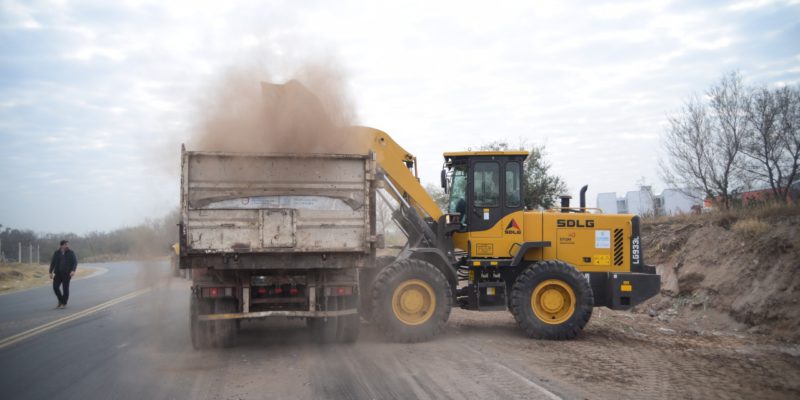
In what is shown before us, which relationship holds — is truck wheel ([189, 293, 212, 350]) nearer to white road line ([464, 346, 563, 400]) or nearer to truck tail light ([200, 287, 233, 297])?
truck tail light ([200, 287, 233, 297])

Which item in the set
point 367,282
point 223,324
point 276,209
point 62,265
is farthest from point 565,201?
point 62,265

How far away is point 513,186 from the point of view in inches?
444

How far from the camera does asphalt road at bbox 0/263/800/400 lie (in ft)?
22.5

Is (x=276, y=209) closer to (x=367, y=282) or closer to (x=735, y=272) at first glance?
(x=367, y=282)

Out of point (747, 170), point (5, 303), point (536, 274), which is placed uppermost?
point (747, 170)

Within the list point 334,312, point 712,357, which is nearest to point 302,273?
point 334,312

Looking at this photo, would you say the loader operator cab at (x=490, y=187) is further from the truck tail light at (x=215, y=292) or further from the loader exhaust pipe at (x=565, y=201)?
the truck tail light at (x=215, y=292)

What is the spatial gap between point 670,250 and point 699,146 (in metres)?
6.31

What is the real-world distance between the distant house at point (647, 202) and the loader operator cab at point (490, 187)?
14269 mm

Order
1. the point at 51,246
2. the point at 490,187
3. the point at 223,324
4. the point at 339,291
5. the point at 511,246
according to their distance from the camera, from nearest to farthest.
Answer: the point at 223,324 → the point at 339,291 → the point at 511,246 → the point at 490,187 → the point at 51,246

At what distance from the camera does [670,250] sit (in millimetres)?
17031

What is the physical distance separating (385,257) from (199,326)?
3.92 m

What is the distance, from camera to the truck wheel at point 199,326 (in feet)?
30.2

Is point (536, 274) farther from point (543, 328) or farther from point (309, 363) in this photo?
point (309, 363)
